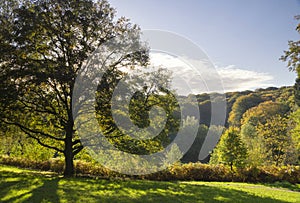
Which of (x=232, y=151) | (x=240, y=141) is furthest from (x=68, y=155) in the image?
(x=240, y=141)

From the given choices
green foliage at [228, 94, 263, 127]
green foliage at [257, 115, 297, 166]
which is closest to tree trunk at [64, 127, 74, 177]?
green foliage at [257, 115, 297, 166]

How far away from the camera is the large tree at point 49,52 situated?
11852mm

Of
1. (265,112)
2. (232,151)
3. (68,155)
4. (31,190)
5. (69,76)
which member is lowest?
(232,151)

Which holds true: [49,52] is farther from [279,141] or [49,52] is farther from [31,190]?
[279,141]

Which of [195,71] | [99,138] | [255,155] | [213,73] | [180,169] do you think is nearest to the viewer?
[99,138]

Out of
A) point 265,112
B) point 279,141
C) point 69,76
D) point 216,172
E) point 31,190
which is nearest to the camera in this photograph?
point 31,190

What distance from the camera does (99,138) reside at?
47.2ft

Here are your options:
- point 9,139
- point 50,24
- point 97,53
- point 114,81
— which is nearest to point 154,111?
point 114,81

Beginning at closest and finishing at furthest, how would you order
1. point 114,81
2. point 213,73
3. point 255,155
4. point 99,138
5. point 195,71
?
point 114,81 < point 99,138 < point 195,71 < point 213,73 < point 255,155

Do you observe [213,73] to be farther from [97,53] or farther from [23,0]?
[23,0]

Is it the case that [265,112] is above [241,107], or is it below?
below

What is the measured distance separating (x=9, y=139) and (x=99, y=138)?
7.09 metres

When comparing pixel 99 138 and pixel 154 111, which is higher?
pixel 154 111

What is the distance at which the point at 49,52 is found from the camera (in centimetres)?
1320
